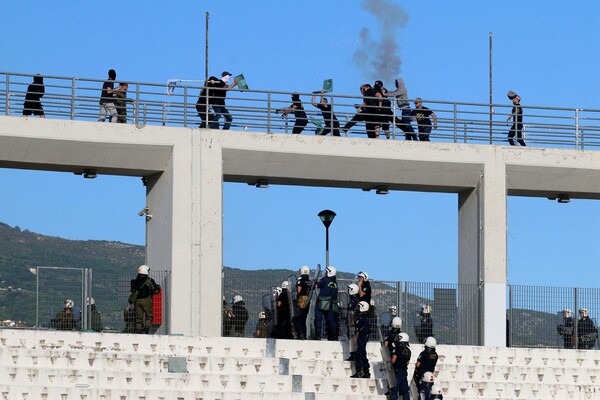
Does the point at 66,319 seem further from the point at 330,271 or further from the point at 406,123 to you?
the point at 406,123

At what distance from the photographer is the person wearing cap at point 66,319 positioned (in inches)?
1304

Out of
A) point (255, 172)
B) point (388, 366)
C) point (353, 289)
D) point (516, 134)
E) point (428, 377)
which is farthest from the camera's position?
point (516, 134)

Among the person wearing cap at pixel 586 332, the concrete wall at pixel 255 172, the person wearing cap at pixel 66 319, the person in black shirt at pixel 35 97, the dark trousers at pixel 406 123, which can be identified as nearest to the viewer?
the person wearing cap at pixel 66 319

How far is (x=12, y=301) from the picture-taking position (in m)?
40.6

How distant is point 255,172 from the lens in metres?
35.8

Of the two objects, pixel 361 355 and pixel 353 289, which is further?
pixel 353 289

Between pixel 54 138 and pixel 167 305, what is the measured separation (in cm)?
398

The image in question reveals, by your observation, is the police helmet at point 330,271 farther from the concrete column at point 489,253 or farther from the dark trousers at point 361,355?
the concrete column at point 489,253

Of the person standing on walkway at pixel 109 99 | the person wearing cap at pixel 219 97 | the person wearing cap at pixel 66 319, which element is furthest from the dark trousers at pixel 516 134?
the person wearing cap at pixel 66 319

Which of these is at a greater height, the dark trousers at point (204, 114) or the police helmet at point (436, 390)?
the dark trousers at point (204, 114)

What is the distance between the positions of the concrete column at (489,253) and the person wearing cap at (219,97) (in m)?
5.55

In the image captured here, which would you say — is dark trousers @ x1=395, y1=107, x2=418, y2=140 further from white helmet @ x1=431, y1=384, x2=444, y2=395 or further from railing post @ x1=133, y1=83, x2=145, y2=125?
white helmet @ x1=431, y1=384, x2=444, y2=395

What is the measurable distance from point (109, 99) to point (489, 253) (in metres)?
8.59

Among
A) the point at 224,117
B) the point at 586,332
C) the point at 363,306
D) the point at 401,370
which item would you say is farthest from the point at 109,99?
the point at 586,332
